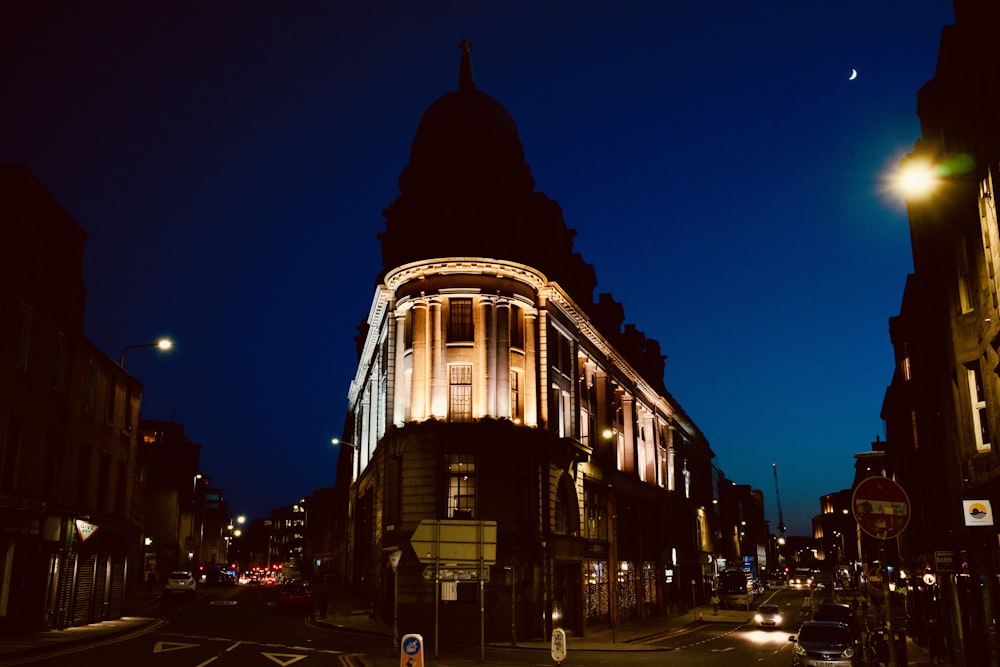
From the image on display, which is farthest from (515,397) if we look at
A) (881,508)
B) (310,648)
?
(881,508)

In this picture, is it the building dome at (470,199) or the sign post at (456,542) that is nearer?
the sign post at (456,542)

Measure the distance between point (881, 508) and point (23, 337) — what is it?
27.0 m

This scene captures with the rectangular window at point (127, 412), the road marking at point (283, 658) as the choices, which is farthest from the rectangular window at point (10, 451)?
the rectangular window at point (127, 412)

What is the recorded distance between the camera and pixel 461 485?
3925cm

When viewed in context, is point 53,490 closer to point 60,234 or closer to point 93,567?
point 93,567

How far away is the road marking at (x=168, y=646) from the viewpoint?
25.3 metres

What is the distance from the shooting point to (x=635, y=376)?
65188 mm

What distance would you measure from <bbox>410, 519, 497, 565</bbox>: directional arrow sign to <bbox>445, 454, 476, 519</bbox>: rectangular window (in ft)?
52.3

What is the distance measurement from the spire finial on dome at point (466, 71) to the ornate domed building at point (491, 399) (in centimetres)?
10

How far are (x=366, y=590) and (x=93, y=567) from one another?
74.5 feet

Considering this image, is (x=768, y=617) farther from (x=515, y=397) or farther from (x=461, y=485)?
(x=461, y=485)

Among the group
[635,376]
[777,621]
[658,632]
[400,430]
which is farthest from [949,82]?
[635,376]

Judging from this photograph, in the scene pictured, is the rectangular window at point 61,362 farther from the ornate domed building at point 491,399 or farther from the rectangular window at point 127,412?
the ornate domed building at point 491,399

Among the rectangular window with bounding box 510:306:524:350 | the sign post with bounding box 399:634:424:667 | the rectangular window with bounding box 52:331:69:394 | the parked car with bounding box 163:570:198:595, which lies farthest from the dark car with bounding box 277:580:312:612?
the sign post with bounding box 399:634:424:667
